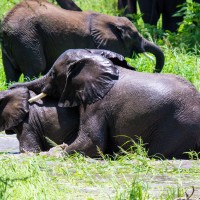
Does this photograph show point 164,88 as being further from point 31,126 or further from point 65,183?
point 65,183

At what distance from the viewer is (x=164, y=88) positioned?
8336mm

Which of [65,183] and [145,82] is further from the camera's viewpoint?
[145,82]

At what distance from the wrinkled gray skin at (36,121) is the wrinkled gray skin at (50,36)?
3.04 metres

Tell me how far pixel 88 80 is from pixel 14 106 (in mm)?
773

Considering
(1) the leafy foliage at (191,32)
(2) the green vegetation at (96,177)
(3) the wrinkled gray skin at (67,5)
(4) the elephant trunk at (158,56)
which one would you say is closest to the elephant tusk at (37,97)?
(2) the green vegetation at (96,177)

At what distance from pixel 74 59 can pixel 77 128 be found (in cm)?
61

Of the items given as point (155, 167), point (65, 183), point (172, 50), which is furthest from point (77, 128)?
point (172, 50)

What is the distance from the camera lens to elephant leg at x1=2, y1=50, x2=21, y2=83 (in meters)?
12.5

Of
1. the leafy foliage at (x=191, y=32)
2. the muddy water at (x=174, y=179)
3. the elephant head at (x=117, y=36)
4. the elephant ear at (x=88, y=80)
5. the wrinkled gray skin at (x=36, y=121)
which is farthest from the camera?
the leafy foliage at (x=191, y=32)

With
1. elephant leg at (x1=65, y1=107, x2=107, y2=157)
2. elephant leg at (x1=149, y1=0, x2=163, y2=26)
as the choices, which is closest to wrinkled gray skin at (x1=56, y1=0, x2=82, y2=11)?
elephant leg at (x1=65, y1=107, x2=107, y2=157)

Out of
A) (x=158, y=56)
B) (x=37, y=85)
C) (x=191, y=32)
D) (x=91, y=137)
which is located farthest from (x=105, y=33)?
(x=91, y=137)

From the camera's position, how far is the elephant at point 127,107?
8328mm

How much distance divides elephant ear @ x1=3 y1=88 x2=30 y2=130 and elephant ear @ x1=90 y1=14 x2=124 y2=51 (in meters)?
3.37

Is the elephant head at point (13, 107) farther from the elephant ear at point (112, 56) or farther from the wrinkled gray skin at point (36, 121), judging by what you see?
the elephant ear at point (112, 56)
